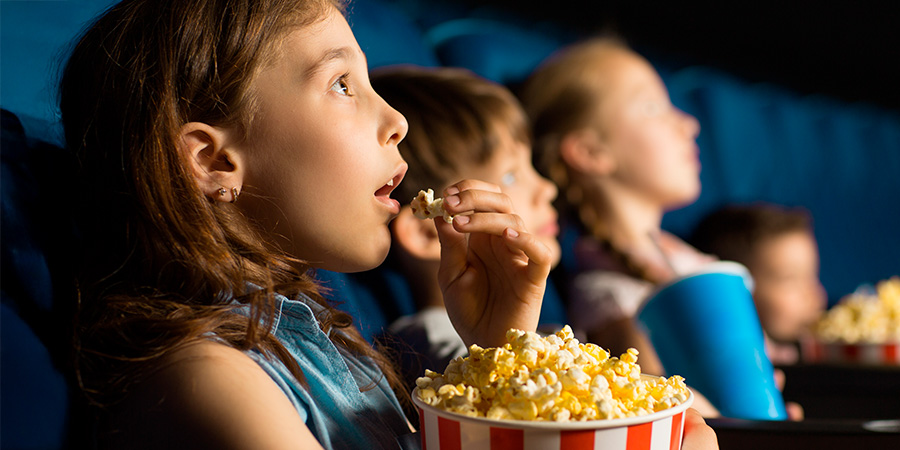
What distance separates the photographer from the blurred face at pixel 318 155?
70 cm

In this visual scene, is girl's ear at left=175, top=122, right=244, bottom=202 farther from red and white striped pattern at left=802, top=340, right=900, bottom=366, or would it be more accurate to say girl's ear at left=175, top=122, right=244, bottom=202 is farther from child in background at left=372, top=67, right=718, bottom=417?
red and white striped pattern at left=802, top=340, right=900, bottom=366

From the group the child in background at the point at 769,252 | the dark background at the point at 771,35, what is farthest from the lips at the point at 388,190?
the child in background at the point at 769,252

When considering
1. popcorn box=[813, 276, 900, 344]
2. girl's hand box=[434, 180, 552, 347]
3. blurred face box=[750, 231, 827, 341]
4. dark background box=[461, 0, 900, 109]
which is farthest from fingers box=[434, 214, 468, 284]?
blurred face box=[750, 231, 827, 341]

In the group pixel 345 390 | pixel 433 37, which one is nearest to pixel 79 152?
pixel 345 390

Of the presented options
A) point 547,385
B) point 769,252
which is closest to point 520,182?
point 547,385

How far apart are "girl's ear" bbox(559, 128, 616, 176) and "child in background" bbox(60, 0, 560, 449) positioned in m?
0.98

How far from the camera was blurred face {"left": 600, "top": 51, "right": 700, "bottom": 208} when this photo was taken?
1724 mm

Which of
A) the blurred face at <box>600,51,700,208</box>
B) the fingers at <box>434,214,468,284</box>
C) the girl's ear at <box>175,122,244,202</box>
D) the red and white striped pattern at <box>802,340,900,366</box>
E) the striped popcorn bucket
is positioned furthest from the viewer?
the blurred face at <box>600,51,700,208</box>

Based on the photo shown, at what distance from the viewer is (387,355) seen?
912mm

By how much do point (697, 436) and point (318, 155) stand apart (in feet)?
1.40

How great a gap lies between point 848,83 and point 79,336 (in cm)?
381

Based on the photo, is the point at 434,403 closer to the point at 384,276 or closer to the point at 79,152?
the point at 79,152

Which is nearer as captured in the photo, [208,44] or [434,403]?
[434,403]

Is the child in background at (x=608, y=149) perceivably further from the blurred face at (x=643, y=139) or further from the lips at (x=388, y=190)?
the lips at (x=388, y=190)
